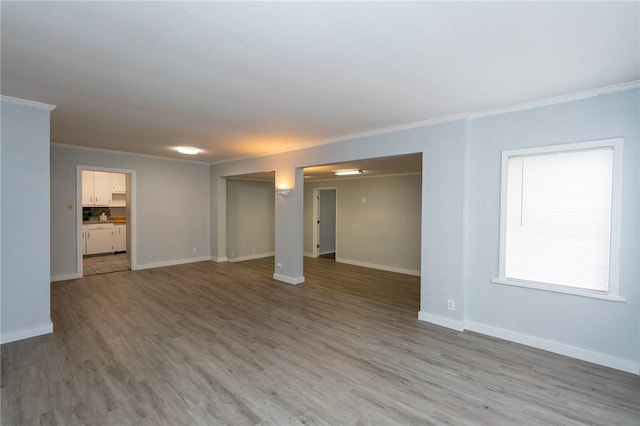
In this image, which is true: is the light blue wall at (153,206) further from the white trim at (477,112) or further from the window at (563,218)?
the window at (563,218)

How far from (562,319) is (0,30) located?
16.9 ft

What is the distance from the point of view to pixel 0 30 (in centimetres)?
193

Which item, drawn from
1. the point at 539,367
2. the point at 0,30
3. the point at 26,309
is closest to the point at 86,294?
the point at 26,309

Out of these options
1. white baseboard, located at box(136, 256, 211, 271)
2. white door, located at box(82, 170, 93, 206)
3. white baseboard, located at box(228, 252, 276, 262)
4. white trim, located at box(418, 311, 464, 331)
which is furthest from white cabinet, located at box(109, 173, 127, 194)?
white trim, located at box(418, 311, 464, 331)

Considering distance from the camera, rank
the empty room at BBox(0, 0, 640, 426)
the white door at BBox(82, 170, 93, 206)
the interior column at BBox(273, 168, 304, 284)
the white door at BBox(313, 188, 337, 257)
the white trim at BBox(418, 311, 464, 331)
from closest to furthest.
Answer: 1. the empty room at BBox(0, 0, 640, 426)
2. the white trim at BBox(418, 311, 464, 331)
3. the interior column at BBox(273, 168, 304, 284)
4. the white door at BBox(82, 170, 93, 206)
5. the white door at BBox(313, 188, 337, 257)

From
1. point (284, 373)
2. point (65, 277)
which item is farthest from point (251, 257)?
point (284, 373)

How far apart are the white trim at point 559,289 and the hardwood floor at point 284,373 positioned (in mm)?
643

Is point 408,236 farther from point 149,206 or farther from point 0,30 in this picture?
point 0,30

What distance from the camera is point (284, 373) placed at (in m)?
2.71

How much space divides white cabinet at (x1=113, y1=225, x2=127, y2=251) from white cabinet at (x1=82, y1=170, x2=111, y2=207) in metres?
0.77

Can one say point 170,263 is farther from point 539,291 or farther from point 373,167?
point 539,291

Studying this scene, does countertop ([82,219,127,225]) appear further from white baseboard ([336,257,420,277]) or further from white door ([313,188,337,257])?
white baseboard ([336,257,420,277])

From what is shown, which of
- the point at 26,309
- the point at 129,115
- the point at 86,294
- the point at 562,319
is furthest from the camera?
the point at 86,294

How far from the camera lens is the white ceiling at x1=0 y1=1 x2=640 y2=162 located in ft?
5.69
